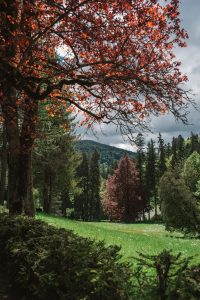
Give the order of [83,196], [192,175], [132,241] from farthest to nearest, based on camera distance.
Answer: [83,196] < [192,175] < [132,241]

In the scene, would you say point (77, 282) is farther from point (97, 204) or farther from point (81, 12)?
point (97, 204)

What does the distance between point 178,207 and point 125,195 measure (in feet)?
116

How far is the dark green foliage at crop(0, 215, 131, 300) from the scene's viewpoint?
5.23 meters

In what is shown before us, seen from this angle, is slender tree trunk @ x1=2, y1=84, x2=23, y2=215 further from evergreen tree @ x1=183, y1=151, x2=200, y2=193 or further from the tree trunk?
evergreen tree @ x1=183, y1=151, x2=200, y2=193

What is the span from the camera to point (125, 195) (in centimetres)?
8706

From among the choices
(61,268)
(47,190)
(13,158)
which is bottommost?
(61,268)

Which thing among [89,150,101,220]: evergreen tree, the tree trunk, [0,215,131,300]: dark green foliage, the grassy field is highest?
[89,150,101,220]: evergreen tree

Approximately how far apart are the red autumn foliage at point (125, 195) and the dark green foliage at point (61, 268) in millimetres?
77697

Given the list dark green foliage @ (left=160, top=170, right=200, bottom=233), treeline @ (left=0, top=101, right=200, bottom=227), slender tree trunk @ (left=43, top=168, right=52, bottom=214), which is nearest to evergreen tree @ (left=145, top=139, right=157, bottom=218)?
treeline @ (left=0, top=101, right=200, bottom=227)

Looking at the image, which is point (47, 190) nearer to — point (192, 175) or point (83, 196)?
point (192, 175)

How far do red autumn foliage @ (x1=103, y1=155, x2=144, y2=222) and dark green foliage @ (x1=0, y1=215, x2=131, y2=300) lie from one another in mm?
77697

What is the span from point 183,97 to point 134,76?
5.42ft

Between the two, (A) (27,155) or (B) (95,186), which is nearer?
(A) (27,155)

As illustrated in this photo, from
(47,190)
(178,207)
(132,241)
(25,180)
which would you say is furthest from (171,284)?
(178,207)
